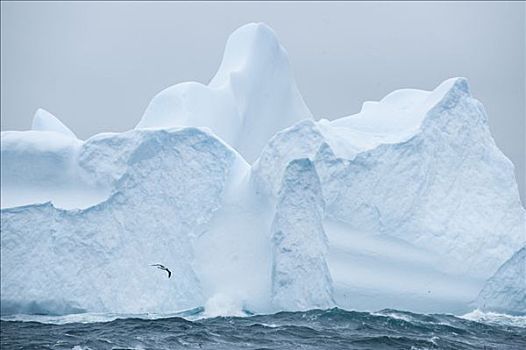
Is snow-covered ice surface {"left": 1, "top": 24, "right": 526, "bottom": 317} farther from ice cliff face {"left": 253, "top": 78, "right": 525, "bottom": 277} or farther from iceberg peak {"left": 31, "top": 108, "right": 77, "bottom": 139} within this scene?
iceberg peak {"left": 31, "top": 108, "right": 77, "bottom": 139}

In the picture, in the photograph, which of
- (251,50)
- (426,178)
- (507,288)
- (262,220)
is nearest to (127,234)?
(262,220)

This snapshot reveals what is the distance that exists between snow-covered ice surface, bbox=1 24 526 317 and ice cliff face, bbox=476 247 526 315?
58 mm

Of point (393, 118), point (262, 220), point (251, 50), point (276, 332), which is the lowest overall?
point (276, 332)

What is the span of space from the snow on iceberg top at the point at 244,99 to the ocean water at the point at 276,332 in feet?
21.3

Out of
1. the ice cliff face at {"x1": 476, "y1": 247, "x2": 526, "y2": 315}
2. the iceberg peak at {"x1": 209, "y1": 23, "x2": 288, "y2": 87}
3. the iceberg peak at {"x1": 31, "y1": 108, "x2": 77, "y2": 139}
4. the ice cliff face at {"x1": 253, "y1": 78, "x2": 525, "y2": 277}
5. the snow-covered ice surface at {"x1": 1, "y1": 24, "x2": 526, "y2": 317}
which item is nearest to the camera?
the snow-covered ice surface at {"x1": 1, "y1": 24, "x2": 526, "y2": 317}

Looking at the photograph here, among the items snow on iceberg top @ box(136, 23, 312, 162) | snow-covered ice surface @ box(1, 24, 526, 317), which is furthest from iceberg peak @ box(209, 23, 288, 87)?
snow-covered ice surface @ box(1, 24, 526, 317)

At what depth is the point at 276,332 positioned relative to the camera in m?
13.7

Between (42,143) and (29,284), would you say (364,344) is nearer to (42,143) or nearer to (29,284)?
(29,284)

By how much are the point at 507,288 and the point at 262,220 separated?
586cm

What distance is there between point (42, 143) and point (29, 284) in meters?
3.31

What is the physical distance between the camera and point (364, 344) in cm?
1242

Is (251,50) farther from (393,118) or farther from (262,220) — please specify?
(262,220)

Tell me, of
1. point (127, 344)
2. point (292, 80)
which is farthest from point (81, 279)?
point (292, 80)

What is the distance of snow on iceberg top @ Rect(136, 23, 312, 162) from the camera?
68.7 feet
